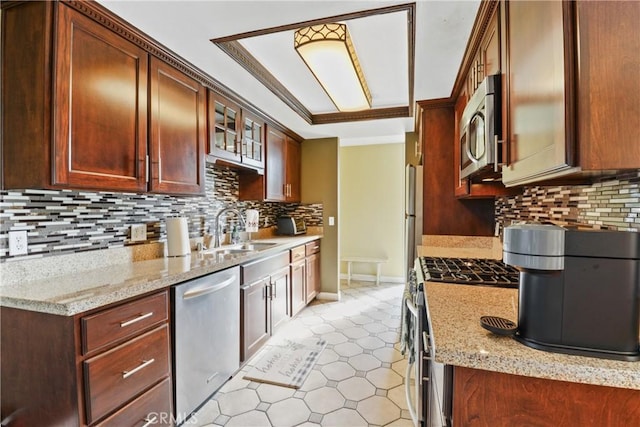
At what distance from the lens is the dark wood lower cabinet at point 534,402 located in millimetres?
675

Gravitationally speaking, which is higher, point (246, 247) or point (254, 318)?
point (246, 247)

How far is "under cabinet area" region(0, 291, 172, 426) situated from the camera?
3.93ft

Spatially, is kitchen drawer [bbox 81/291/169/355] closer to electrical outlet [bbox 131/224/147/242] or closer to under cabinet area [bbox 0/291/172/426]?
under cabinet area [bbox 0/291/172/426]

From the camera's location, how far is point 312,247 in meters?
3.88

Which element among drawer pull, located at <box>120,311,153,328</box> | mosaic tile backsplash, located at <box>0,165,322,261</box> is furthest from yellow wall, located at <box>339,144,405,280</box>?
drawer pull, located at <box>120,311,153,328</box>

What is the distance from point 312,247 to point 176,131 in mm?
2259

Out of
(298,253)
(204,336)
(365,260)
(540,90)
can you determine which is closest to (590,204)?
(540,90)

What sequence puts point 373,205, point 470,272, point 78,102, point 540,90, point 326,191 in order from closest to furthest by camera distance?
point 540,90
point 78,102
point 470,272
point 326,191
point 373,205

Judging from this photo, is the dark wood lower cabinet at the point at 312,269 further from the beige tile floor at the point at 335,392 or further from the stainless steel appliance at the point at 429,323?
the stainless steel appliance at the point at 429,323

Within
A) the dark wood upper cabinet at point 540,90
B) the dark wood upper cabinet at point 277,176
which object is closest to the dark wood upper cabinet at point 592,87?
the dark wood upper cabinet at point 540,90

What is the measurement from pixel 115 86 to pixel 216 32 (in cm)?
61

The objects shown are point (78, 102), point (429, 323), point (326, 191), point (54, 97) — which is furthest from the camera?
point (326, 191)

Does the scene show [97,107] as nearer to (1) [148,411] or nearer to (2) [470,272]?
(1) [148,411]

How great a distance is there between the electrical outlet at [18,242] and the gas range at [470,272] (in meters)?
1.92
